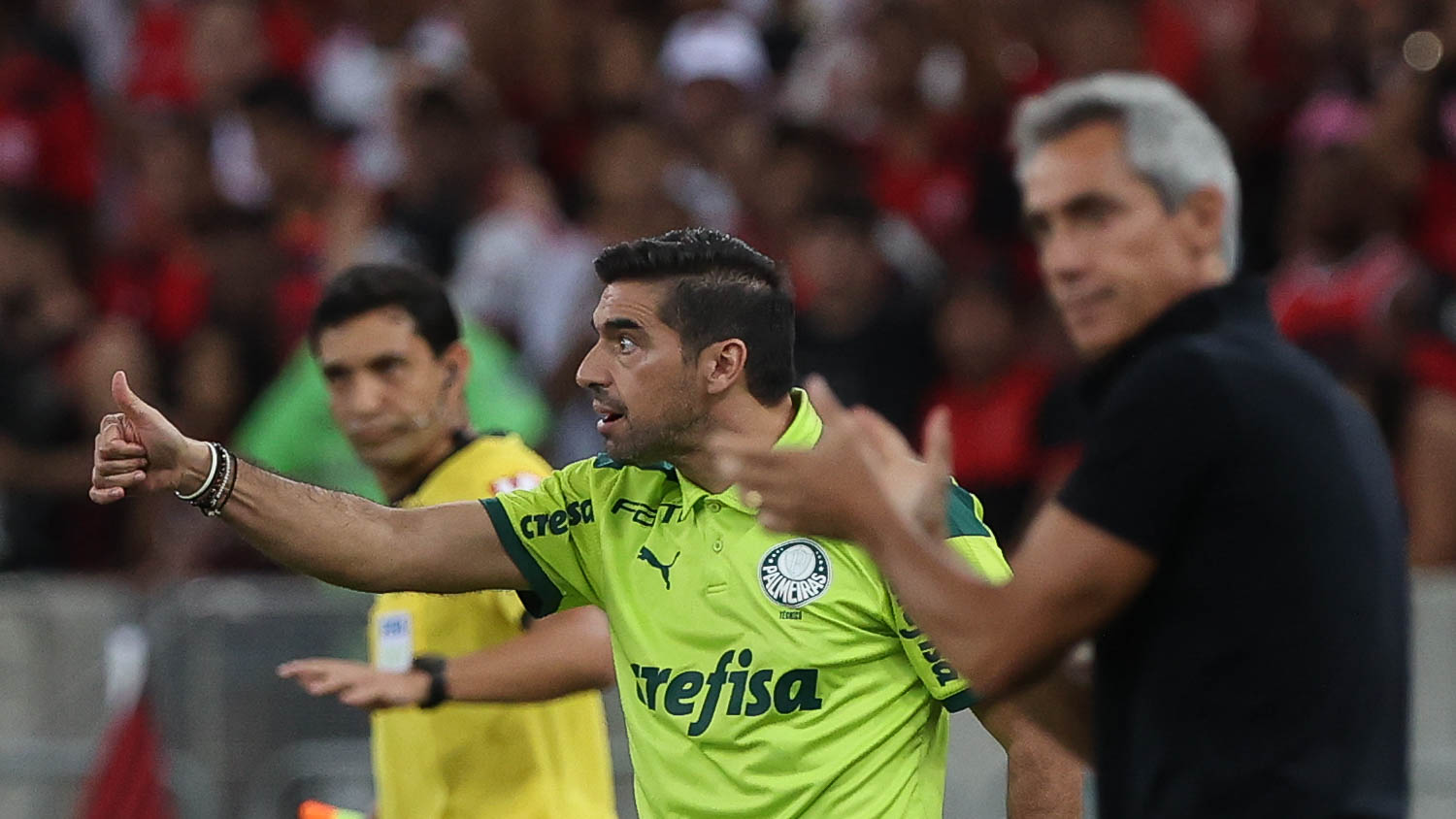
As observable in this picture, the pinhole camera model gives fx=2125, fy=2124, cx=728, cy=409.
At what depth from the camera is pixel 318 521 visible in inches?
177

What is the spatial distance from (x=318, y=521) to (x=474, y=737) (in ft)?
4.15

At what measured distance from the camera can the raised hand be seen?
4.68 metres

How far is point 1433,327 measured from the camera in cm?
853

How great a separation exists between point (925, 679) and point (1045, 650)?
1.25 m

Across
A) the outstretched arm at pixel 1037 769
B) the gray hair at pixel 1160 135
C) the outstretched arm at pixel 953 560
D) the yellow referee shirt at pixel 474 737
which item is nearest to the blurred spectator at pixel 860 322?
the yellow referee shirt at pixel 474 737

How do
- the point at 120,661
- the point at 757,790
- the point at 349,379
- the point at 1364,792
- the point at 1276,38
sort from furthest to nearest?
the point at 1276,38 → the point at 120,661 → the point at 349,379 → the point at 757,790 → the point at 1364,792


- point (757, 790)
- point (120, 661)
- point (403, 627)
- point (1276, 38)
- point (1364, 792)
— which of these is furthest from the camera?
point (1276, 38)

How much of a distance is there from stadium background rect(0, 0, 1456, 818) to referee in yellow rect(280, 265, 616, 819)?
8.76 ft

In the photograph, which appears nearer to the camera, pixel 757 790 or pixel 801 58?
pixel 757 790

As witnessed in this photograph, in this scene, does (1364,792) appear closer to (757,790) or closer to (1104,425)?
(1104,425)

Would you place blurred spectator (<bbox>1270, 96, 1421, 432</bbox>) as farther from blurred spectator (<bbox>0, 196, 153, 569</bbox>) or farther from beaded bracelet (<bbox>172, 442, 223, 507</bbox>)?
blurred spectator (<bbox>0, 196, 153, 569</bbox>)

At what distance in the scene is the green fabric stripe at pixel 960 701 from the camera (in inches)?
170

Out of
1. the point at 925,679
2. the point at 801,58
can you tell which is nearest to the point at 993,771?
the point at 925,679

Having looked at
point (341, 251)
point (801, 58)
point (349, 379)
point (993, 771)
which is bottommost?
point (993, 771)
